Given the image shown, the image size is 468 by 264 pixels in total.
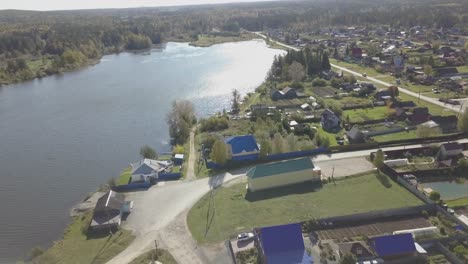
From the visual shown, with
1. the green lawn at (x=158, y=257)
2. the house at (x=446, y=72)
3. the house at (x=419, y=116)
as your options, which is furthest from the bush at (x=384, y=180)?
the house at (x=446, y=72)

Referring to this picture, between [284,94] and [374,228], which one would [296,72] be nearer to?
[284,94]

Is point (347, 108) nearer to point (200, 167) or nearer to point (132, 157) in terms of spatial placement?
point (200, 167)

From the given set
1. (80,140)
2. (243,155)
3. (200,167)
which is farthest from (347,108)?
(80,140)

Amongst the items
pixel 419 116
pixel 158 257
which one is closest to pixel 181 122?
pixel 158 257

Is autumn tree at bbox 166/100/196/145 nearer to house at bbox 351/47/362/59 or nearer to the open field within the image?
the open field

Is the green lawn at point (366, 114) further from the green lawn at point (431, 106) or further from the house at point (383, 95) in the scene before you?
the green lawn at point (431, 106)

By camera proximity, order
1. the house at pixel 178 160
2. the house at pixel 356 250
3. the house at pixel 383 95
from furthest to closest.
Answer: the house at pixel 383 95 < the house at pixel 178 160 < the house at pixel 356 250
